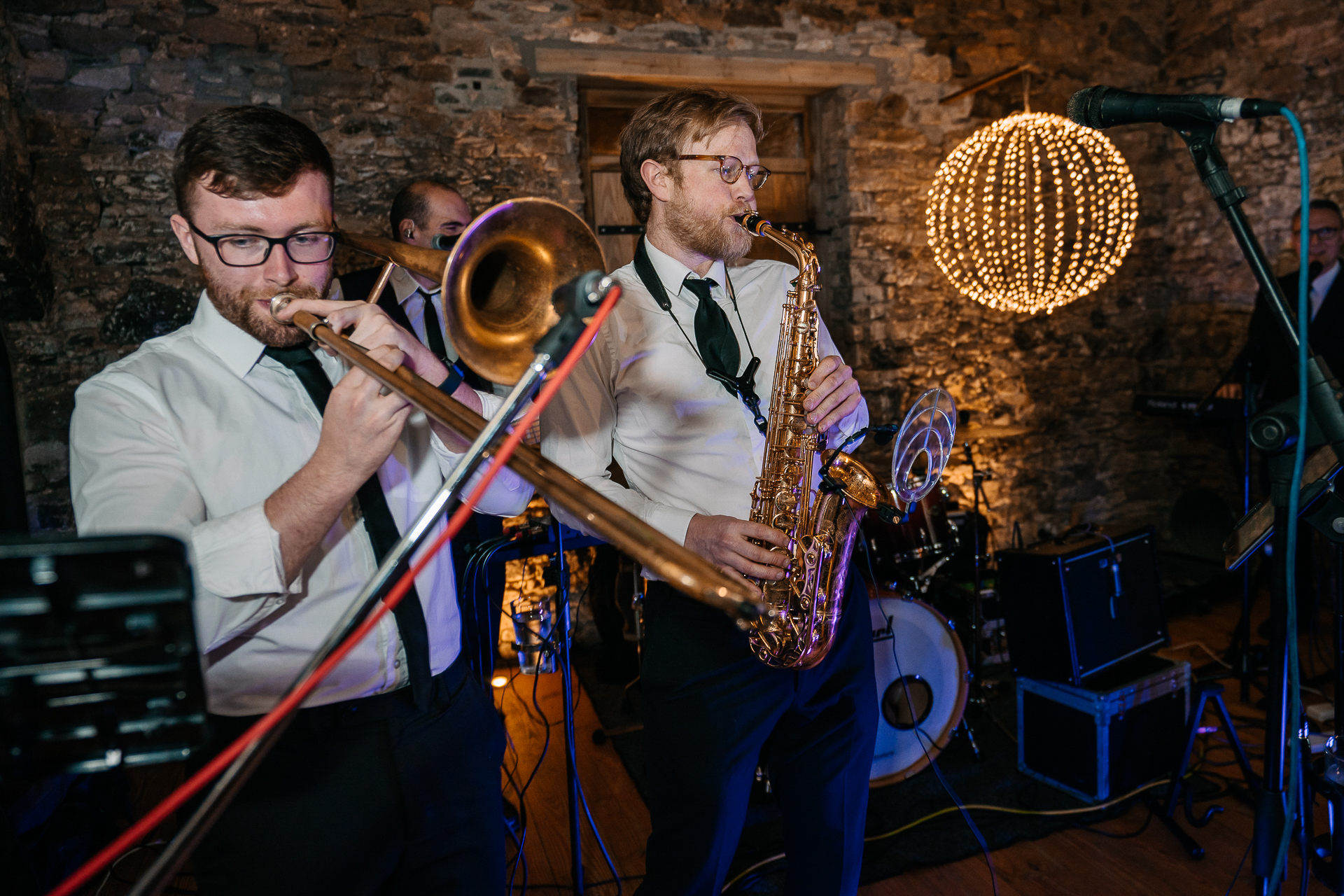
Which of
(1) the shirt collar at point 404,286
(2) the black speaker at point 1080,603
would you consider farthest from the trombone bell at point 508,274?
(2) the black speaker at point 1080,603

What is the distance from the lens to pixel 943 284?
5.51 metres

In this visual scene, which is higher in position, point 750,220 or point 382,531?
point 750,220

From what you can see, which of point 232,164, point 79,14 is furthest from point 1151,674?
point 79,14

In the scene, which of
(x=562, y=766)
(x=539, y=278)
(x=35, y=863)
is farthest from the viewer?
(x=562, y=766)

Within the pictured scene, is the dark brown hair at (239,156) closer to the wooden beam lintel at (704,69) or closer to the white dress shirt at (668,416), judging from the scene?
the white dress shirt at (668,416)

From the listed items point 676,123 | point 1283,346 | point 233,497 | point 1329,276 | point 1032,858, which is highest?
point 676,123

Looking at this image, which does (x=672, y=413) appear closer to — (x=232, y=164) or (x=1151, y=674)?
(x=232, y=164)

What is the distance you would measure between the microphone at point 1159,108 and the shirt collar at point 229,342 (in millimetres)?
1589

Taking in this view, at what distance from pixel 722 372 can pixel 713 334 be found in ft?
0.36

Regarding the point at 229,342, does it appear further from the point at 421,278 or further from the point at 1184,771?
the point at 1184,771

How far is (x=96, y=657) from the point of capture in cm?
64

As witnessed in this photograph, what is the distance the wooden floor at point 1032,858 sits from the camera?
2.54m

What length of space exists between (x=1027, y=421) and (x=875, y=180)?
2.22 meters

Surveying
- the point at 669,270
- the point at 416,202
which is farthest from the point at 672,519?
the point at 416,202
